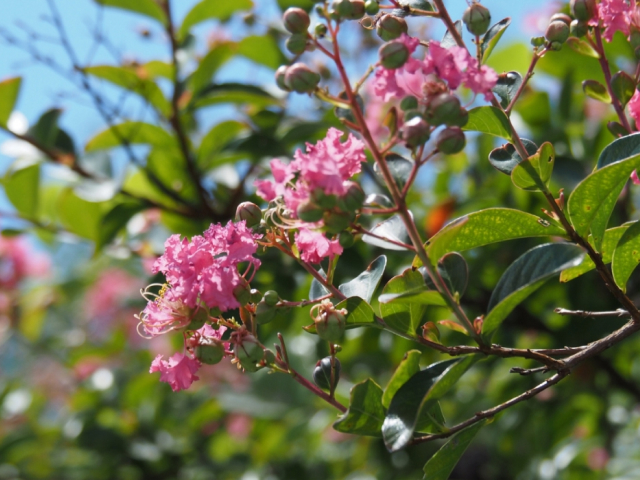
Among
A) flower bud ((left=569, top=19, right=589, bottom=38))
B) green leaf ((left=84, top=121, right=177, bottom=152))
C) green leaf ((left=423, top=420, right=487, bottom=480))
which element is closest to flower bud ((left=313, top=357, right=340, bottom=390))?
green leaf ((left=423, top=420, right=487, bottom=480))

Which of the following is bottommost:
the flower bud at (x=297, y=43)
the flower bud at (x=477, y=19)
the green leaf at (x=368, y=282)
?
the green leaf at (x=368, y=282)

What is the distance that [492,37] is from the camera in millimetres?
793

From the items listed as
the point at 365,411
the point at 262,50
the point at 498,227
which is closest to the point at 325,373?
the point at 365,411

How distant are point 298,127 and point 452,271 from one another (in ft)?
Result: 3.31

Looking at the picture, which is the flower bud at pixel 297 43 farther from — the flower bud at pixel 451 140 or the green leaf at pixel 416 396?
the green leaf at pixel 416 396

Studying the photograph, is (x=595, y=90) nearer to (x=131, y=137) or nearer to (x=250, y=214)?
(x=250, y=214)

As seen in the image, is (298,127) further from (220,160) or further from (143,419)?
(143,419)

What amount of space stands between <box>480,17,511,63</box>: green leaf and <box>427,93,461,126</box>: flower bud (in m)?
0.18

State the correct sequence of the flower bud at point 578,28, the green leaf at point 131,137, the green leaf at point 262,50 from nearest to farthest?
the flower bud at point 578,28
the green leaf at point 131,137
the green leaf at point 262,50

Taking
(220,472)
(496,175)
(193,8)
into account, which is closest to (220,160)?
(193,8)

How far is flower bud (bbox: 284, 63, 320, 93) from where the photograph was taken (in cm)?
64

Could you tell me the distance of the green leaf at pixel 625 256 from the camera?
2.45 ft

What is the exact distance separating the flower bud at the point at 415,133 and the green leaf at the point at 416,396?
231 millimetres

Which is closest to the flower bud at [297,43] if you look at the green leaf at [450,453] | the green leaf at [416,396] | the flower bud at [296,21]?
the flower bud at [296,21]
